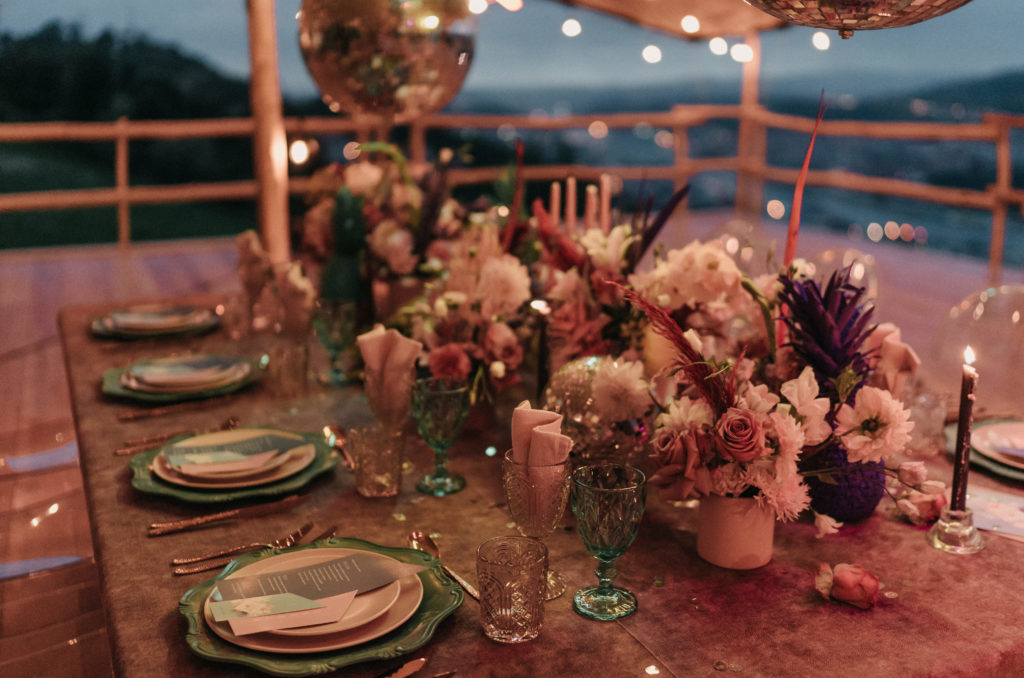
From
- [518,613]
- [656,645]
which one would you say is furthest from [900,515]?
[518,613]

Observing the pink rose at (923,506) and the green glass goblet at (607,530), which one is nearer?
the green glass goblet at (607,530)

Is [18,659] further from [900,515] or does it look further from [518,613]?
[900,515]

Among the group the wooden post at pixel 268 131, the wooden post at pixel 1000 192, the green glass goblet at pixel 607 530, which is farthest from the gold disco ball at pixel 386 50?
the wooden post at pixel 1000 192

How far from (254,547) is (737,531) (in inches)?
24.7

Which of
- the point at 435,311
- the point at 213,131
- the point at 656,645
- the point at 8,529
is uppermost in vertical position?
the point at 213,131

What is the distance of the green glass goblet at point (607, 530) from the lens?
103cm

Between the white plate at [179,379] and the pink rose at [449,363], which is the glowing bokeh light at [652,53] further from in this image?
the pink rose at [449,363]

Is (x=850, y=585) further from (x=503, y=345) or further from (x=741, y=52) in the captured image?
(x=741, y=52)

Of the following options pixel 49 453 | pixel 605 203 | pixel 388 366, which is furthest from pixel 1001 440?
pixel 49 453

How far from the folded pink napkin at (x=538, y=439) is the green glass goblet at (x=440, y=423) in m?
0.28

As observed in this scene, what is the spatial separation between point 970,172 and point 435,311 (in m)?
4.43

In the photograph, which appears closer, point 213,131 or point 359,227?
point 359,227

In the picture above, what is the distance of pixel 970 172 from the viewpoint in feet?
16.6

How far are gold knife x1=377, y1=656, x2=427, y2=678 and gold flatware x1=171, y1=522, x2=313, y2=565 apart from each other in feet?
1.08
